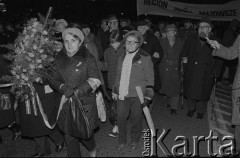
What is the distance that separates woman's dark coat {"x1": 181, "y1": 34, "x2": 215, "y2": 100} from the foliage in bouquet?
357cm

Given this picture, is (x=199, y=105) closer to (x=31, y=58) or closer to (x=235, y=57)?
(x=235, y=57)

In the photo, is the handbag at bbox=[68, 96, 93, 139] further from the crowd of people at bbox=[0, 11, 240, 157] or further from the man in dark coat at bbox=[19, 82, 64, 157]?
the man in dark coat at bbox=[19, 82, 64, 157]

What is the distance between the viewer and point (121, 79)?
16.6 ft

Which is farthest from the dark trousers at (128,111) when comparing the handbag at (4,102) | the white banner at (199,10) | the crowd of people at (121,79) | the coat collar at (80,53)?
the white banner at (199,10)

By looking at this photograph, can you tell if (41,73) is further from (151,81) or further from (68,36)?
(151,81)

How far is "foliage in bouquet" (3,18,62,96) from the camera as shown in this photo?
14.2ft

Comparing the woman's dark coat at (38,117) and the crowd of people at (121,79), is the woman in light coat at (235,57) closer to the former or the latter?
the crowd of people at (121,79)

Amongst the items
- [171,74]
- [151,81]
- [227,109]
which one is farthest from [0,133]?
[227,109]

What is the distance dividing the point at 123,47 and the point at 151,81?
98 centimetres

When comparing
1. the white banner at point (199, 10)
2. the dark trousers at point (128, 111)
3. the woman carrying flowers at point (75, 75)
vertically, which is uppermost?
→ the white banner at point (199, 10)

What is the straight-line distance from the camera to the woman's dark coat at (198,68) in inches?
264

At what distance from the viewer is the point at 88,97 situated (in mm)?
4258

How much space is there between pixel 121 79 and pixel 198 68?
2529 mm

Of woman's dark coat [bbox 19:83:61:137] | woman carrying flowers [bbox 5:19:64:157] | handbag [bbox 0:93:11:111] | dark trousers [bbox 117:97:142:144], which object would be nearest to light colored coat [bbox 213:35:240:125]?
dark trousers [bbox 117:97:142:144]
